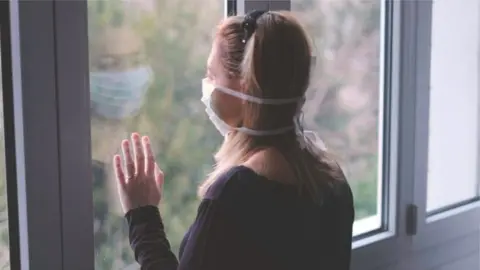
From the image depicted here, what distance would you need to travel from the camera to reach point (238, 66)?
1.38 m

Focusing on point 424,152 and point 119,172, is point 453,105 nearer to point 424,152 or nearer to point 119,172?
point 424,152

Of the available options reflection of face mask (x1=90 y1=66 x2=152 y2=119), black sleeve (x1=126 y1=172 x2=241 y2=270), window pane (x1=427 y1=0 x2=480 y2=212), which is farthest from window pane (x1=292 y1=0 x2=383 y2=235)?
black sleeve (x1=126 y1=172 x2=241 y2=270)

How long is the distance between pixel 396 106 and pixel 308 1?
486mm

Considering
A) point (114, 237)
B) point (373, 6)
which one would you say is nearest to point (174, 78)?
point (114, 237)

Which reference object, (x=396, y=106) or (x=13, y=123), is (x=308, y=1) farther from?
(x=13, y=123)

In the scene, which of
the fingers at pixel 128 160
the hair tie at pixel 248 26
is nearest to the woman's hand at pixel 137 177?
the fingers at pixel 128 160

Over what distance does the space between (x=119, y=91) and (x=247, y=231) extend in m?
0.53

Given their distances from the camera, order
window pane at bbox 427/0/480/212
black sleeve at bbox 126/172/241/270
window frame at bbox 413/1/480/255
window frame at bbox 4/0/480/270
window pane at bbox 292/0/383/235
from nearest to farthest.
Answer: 1. black sleeve at bbox 126/172/241/270
2. window frame at bbox 4/0/480/270
3. window pane at bbox 292/0/383/235
4. window frame at bbox 413/1/480/255
5. window pane at bbox 427/0/480/212

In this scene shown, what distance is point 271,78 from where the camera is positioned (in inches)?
53.5

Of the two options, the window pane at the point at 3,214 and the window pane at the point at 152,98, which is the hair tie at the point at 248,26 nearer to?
the window pane at the point at 152,98

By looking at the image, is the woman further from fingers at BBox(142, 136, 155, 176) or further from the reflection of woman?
the reflection of woman

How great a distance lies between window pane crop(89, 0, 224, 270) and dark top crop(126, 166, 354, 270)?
265mm

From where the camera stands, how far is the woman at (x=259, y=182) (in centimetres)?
129

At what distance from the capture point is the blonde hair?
4.42 ft
